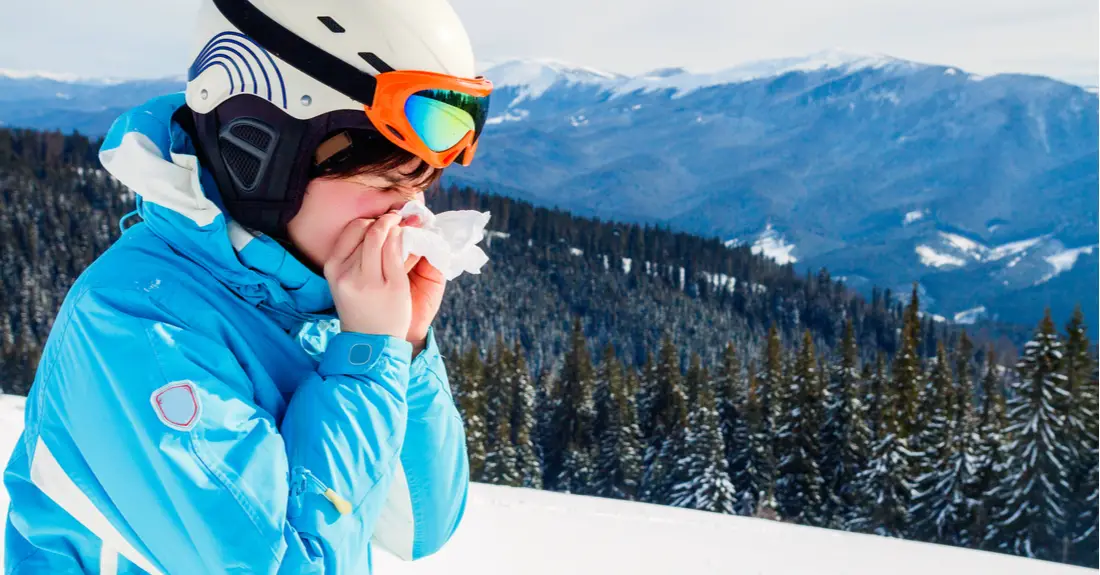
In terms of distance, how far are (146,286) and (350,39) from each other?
44cm

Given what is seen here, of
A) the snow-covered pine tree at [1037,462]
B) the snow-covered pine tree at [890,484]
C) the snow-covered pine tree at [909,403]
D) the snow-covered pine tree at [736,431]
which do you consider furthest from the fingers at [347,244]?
the snow-covered pine tree at [736,431]

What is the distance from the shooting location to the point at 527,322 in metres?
110

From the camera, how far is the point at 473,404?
45719 mm

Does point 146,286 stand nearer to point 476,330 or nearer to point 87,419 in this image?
point 87,419

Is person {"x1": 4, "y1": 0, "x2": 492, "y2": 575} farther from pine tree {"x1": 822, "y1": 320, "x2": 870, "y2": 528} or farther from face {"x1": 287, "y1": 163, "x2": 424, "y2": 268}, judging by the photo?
pine tree {"x1": 822, "y1": 320, "x2": 870, "y2": 528}

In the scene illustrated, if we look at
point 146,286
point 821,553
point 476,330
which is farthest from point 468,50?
point 476,330

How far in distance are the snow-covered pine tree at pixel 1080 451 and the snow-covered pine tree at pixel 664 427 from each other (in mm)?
18703

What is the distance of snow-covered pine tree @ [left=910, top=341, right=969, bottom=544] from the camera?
3275cm

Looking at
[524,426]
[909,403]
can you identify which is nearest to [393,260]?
[909,403]

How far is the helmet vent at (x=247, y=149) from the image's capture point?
1208mm

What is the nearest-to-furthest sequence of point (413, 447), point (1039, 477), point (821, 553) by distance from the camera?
1. point (413, 447)
2. point (821, 553)
3. point (1039, 477)

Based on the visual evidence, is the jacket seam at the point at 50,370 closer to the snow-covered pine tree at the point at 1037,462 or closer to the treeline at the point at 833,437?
the treeline at the point at 833,437

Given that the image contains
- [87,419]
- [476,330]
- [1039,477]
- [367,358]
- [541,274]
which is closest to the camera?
[87,419]

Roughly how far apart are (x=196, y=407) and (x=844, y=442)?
135 ft
